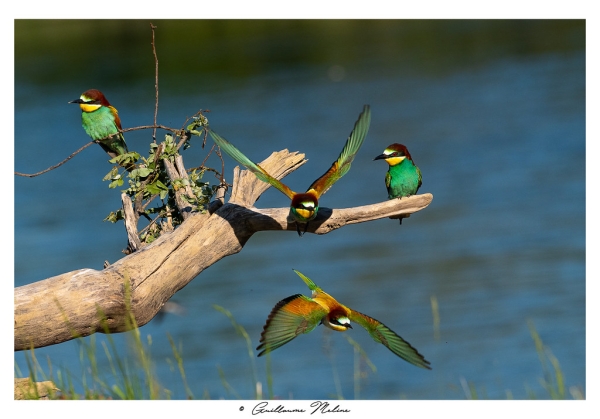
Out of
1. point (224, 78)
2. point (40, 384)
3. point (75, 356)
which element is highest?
point (224, 78)

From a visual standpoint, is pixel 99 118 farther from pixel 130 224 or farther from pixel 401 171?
pixel 401 171

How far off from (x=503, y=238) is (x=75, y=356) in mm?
7007

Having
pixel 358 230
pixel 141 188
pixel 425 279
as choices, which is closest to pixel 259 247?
pixel 358 230

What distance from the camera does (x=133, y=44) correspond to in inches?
591

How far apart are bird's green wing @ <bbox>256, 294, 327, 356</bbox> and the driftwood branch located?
0.59 m

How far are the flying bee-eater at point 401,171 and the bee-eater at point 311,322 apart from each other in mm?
1447

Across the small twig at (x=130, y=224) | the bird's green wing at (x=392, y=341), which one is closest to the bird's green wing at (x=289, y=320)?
the bird's green wing at (x=392, y=341)

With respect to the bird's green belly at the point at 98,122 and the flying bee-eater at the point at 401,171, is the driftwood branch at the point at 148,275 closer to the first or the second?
the flying bee-eater at the point at 401,171

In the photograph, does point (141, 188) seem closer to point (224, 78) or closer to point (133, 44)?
point (133, 44)

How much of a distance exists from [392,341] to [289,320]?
357mm

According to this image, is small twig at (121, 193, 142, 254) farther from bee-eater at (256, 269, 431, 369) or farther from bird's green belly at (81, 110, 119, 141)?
bee-eater at (256, 269, 431, 369)

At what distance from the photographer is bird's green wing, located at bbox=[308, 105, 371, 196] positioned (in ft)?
9.36

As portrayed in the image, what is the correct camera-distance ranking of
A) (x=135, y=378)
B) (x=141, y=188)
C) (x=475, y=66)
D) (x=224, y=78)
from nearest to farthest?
(x=135, y=378) < (x=141, y=188) < (x=224, y=78) < (x=475, y=66)

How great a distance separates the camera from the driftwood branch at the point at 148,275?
3154 mm
